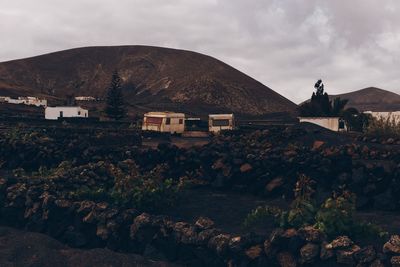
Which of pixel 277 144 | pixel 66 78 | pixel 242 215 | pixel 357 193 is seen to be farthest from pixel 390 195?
pixel 66 78

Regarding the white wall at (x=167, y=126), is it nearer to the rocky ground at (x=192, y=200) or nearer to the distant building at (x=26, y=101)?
the rocky ground at (x=192, y=200)

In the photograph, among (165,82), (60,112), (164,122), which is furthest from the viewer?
(165,82)

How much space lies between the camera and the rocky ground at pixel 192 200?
12203 millimetres

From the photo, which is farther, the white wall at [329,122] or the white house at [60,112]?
the white house at [60,112]

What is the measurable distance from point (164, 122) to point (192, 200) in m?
27.4

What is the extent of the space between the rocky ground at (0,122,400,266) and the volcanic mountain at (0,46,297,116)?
109 m

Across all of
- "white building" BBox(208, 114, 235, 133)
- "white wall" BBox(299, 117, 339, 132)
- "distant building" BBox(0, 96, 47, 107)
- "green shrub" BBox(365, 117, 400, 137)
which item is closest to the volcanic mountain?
"distant building" BBox(0, 96, 47, 107)

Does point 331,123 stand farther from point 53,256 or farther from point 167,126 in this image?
point 53,256

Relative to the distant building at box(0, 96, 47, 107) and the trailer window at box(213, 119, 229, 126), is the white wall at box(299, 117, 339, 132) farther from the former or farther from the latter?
the distant building at box(0, 96, 47, 107)

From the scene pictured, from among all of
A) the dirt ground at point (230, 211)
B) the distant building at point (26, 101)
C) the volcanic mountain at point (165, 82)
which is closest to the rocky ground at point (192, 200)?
the dirt ground at point (230, 211)

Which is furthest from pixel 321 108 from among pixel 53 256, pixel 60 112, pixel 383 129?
pixel 53 256

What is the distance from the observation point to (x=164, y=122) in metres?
45.2

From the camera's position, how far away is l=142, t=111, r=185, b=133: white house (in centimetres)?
4528

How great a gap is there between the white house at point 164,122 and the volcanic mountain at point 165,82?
278 feet
